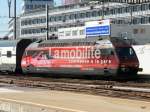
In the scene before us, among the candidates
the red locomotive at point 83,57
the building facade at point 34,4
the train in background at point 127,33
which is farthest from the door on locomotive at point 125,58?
the building facade at point 34,4

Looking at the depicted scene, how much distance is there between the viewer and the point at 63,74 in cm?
3934

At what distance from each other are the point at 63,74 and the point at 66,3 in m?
94.7

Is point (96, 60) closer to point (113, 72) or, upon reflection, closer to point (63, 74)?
point (113, 72)

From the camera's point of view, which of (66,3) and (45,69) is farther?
(66,3)

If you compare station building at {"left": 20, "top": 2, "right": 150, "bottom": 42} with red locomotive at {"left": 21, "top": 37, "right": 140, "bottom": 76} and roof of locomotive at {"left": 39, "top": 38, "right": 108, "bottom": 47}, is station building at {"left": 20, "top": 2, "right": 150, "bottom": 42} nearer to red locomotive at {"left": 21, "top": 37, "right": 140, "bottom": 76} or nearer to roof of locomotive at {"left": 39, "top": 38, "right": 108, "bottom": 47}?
red locomotive at {"left": 21, "top": 37, "right": 140, "bottom": 76}

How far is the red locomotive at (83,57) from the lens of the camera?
33.8 meters

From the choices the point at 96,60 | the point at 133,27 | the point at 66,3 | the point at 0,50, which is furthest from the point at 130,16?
the point at 96,60

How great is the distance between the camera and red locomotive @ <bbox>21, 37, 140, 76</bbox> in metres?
33.8

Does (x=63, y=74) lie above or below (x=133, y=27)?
below

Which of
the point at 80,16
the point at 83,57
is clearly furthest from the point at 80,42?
the point at 80,16

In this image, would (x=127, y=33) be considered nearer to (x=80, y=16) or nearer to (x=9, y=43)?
(x=9, y=43)

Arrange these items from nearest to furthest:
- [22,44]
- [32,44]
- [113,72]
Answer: [113,72], [32,44], [22,44]

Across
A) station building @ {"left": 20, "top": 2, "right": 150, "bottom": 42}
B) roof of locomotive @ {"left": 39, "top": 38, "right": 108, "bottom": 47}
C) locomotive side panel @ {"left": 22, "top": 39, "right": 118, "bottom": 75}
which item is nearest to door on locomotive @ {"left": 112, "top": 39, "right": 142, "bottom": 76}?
locomotive side panel @ {"left": 22, "top": 39, "right": 118, "bottom": 75}

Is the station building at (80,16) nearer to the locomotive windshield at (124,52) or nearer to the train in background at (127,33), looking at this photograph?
the train in background at (127,33)
